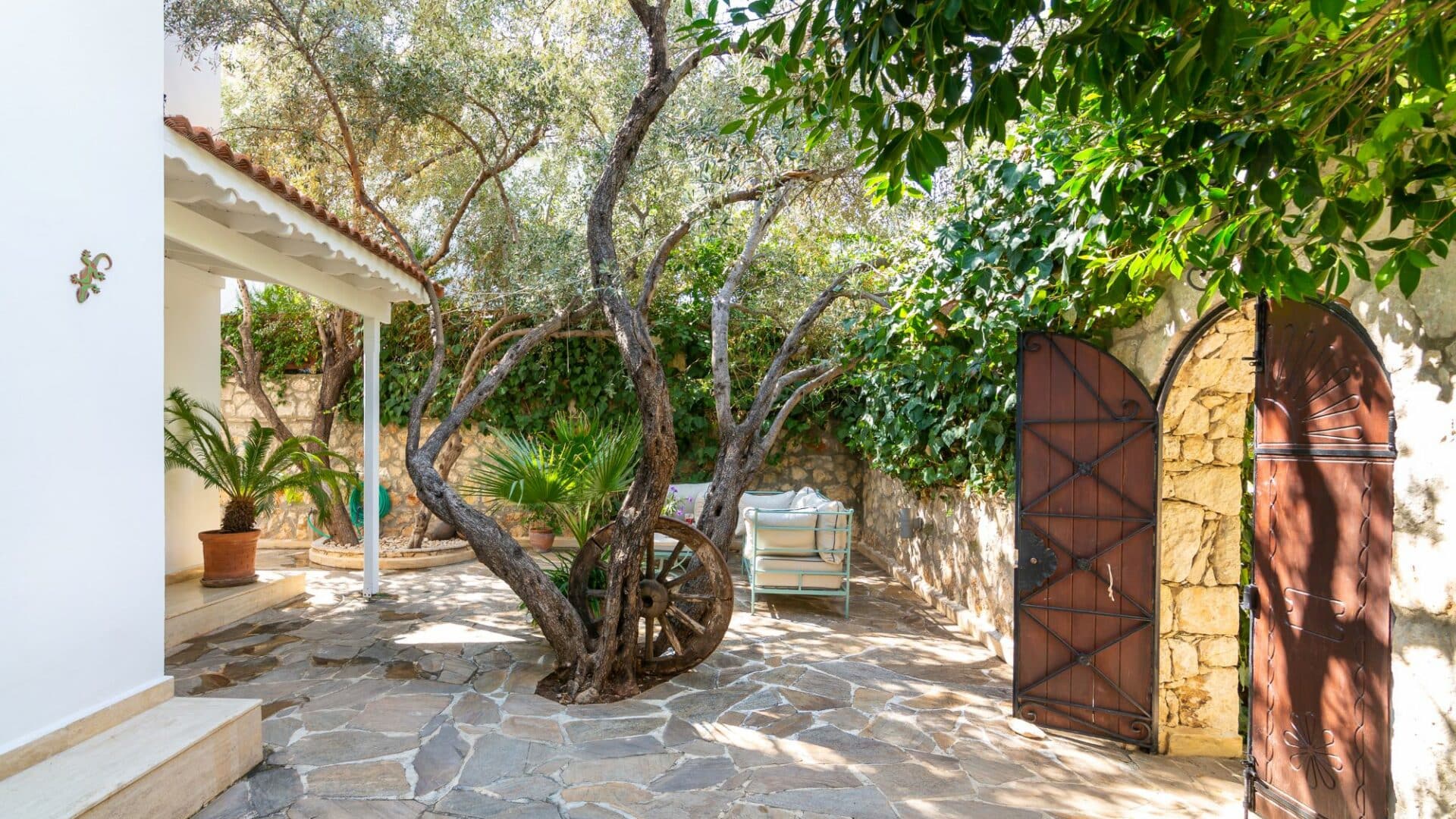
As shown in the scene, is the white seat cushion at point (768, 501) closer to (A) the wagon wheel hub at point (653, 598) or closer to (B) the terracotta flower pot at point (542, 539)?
(B) the terracotta flower pot at point (542, 539)

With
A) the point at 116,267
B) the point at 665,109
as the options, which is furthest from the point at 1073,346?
the point at 116,267

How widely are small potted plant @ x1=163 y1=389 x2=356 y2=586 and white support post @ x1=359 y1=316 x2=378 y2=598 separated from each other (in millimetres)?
360

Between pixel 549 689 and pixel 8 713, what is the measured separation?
7.93 ft

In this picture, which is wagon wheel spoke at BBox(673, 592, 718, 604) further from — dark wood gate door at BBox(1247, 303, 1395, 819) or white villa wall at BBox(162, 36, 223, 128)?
white villa wall at BBox(162, 36, 223, 128)

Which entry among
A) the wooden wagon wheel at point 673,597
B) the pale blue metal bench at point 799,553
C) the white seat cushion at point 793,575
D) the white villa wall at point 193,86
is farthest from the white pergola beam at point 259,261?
the white seat cushion at point 793,575

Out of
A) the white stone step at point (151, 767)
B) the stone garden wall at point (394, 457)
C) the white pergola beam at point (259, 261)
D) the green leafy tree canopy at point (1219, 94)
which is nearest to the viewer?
the green leafy tree canopy at point (1219, 94)

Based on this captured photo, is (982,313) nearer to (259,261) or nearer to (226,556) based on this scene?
(259,261)

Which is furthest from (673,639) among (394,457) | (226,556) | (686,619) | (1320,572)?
(394,457)

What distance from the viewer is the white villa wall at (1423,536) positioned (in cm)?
225

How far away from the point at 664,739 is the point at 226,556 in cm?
454

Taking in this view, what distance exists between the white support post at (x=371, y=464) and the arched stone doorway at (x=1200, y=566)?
6.04 m

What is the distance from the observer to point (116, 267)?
3234mm

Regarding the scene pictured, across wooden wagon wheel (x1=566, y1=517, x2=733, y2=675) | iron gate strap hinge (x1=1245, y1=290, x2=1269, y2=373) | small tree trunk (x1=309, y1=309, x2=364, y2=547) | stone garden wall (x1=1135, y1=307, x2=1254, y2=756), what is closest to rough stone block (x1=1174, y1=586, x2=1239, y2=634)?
stone garden wall (x1=1135, y1=307, x2=1254, y2=756)

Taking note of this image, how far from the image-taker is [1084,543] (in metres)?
4.05
